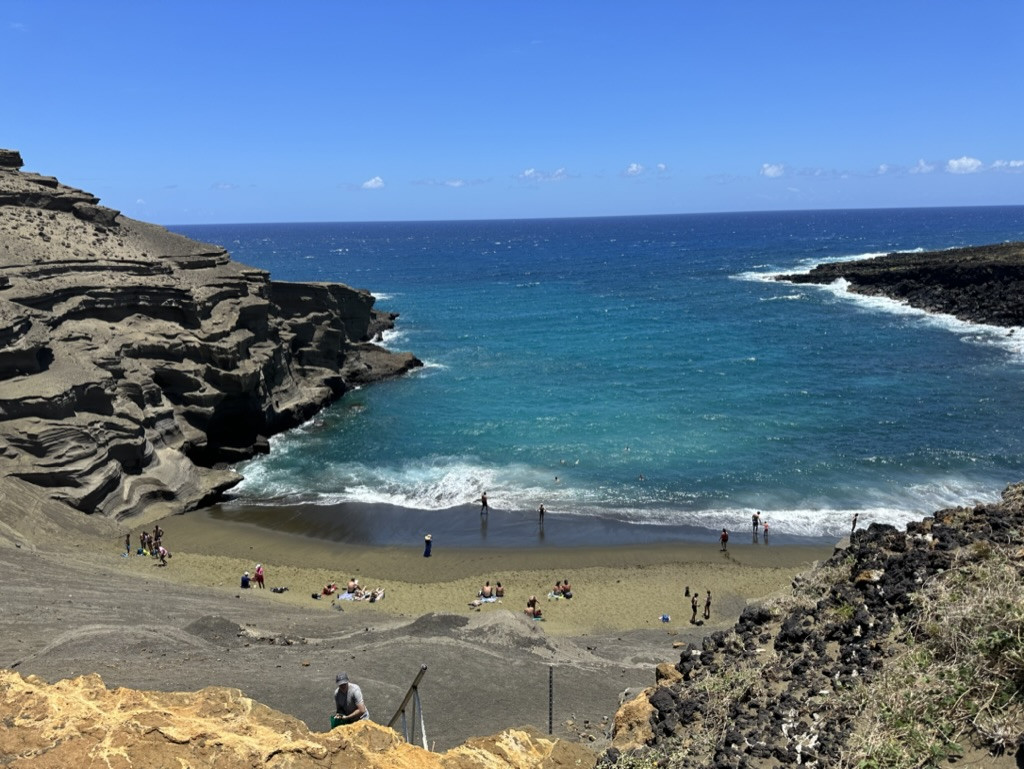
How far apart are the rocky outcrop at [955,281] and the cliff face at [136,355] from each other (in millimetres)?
58342

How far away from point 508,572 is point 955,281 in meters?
74.0

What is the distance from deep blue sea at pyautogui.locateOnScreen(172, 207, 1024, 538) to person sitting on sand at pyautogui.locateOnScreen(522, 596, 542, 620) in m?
8.29

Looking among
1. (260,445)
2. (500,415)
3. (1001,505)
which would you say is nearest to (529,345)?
(500,415)

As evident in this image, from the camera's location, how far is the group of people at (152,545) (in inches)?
1106

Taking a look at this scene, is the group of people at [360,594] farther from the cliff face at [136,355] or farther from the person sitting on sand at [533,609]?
the cliff face at [136,355]

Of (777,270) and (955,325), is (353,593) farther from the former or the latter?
(777,270)

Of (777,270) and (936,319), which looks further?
(777,270)

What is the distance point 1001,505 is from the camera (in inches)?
511

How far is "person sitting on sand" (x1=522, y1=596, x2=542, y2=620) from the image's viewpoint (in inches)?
964

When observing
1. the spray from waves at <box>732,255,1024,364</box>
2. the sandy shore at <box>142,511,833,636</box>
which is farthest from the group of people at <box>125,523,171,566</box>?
the spray from waves at <box>732,255,1024,364</box>

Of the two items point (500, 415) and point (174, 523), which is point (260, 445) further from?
point (500, 415)

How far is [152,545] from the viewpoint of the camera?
29.0 meters

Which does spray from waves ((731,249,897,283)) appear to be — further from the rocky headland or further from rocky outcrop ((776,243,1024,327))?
the rocky headland

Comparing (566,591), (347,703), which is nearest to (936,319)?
(566,591)
